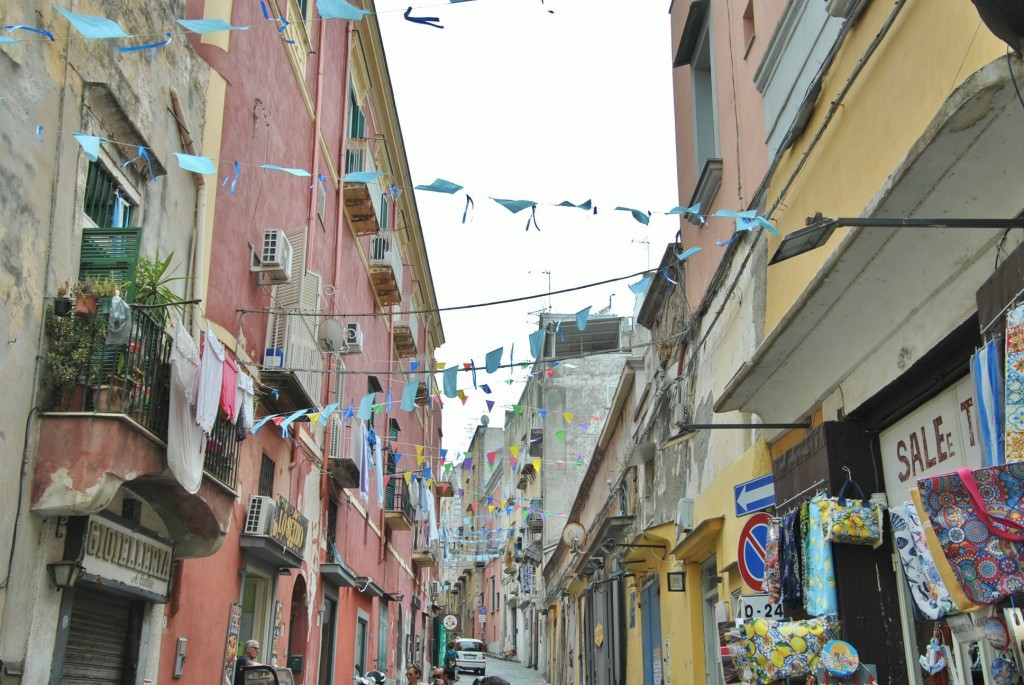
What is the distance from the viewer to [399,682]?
1080 inches

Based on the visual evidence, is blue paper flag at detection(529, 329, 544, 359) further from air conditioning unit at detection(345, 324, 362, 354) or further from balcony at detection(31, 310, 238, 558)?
air conditioning unit at detection(345, 324, 362, 354)

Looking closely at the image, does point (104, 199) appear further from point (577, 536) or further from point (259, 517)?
point (577, 536)

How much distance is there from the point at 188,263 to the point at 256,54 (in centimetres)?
367

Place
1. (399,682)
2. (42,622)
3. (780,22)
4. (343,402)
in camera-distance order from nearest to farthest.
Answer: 1. (42,622)
2. (780,22)
3. (343,402)
4. (399,682)

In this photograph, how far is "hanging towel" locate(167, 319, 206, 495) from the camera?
7727 millimetres

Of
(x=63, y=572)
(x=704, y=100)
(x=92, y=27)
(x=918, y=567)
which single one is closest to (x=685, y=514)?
(x=704, y=100)

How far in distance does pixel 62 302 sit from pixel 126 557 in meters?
2.33

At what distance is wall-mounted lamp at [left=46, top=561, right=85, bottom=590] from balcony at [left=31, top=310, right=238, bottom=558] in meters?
0.42

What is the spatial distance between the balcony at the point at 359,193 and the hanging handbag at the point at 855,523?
40.7ft

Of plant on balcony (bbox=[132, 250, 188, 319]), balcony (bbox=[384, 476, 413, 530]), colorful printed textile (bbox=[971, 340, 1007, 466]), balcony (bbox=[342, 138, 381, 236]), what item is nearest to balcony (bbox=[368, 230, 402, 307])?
balcony (bbox=[342, 138, 381, 236])

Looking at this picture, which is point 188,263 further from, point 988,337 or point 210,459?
point 988,337

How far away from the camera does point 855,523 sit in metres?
6.31

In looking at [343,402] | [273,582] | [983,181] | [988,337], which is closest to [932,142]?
[983,181]

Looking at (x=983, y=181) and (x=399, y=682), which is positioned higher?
(x=983, y=181)
